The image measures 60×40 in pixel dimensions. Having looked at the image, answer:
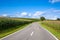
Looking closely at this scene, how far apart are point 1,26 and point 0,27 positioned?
704mm

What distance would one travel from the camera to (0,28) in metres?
24.4

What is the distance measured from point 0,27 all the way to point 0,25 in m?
0.49

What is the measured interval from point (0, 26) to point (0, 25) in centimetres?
24

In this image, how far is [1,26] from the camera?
25.4 metres

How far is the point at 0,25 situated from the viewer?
25000 mm

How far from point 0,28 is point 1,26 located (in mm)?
1004

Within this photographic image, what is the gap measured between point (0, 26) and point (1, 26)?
1.71 ft

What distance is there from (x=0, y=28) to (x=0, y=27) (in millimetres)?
318

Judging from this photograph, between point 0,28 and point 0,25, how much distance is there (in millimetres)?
797

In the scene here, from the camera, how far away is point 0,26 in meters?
24.8
